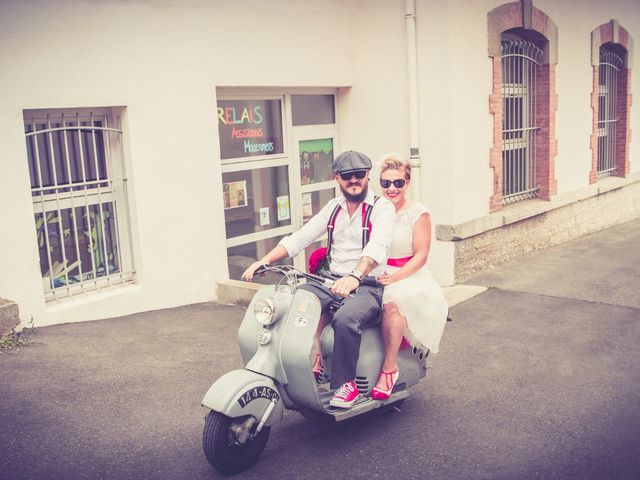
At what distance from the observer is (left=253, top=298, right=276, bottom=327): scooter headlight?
418cm

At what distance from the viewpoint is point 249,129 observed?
8.62 meters

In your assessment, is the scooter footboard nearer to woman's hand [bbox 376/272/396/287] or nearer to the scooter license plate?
the scooter license plate

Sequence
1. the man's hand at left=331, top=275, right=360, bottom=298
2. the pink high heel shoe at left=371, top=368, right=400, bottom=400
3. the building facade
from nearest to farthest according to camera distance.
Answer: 1. the man's hand at left=331, top=275, right=360, bottom=298
2. the pink high heel shoe at left=371, top=368, right=400, bottom=400
3. the building facade

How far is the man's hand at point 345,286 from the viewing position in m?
4.00

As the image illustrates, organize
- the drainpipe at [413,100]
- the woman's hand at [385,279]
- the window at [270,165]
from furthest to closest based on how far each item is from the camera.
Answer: the drainpipe at [413,100], the window at [270,165], the woman's hand at [385,279]

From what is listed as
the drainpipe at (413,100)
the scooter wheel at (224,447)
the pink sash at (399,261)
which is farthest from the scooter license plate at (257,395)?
the drainpipe at (413,100)

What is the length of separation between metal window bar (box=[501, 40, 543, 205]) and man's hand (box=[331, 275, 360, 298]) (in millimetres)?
6724

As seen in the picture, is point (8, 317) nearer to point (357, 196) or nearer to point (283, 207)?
point (357, 196)

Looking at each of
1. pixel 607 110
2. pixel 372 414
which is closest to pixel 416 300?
pixel 372 414

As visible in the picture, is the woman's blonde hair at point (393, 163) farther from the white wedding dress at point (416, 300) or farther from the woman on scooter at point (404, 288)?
the white wedding dress at point (416, 300)

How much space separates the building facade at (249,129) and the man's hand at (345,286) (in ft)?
11.7

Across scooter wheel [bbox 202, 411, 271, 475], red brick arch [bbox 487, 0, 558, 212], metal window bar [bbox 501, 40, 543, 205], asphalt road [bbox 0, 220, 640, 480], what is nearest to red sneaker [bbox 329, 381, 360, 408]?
asphalt road [bbox 0, 220, 640, 480]

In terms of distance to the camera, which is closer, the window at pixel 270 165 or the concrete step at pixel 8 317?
the concrete step at pixel 8 317

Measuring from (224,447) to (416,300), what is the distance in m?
1.55
